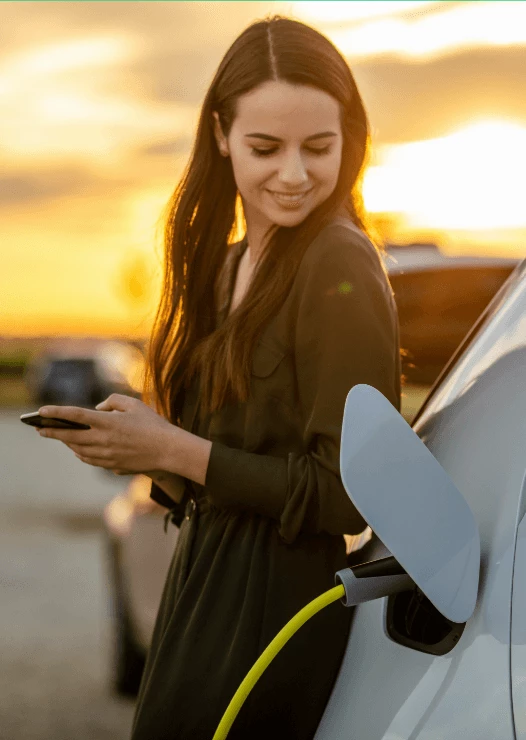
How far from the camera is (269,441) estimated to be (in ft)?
5.54

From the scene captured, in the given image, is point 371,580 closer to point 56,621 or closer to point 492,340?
point 492,340

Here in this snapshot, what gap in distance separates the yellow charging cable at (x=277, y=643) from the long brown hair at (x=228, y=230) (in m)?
0.41

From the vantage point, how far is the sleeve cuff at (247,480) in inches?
63.7

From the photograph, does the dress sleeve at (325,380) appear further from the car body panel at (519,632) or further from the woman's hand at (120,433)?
the car body panel at (519,632)

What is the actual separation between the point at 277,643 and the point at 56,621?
5.16 metres

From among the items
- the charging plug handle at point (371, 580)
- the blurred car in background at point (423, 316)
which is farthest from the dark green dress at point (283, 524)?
the blurred car in background at point (423, 316)

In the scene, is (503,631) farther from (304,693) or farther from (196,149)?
(196,149)

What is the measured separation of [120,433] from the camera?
1.69 metres

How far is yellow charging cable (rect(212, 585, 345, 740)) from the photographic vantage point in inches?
54.0

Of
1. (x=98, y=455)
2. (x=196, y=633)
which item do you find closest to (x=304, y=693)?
(x=196, y=633)

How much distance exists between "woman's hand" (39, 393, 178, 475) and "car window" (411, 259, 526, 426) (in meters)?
0.42

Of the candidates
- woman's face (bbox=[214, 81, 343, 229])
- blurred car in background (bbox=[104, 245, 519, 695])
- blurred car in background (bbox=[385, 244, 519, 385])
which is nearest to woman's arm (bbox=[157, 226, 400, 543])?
woman's face (bbox=[214, 81, 343, 229])

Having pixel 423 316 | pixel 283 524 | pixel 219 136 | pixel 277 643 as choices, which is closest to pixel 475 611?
pixel 277 643

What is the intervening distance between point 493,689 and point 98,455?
749 mm
